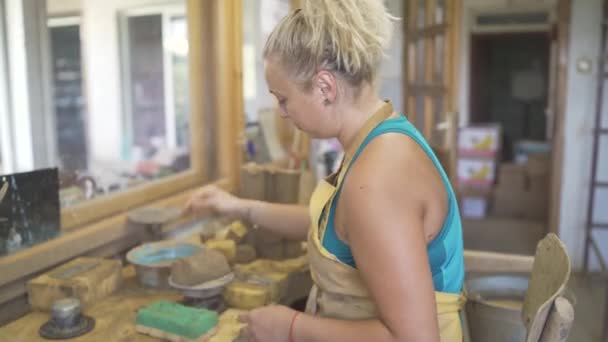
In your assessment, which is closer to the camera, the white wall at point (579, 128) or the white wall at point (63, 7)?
the white wall at point (63, 7)

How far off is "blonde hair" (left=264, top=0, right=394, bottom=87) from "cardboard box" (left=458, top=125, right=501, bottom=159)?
4329mm

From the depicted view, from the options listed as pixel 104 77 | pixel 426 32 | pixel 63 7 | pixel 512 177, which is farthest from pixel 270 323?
pixel 512 177

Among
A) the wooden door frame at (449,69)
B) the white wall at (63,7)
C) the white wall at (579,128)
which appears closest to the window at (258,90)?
the white wall at (63,7)

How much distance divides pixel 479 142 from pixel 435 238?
4.38 metres

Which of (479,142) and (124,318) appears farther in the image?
(479,142)

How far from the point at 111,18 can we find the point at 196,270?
4.24ft

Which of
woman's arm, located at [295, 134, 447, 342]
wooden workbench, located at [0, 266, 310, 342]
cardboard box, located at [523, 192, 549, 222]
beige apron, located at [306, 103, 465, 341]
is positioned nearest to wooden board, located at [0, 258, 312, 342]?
wooden workbench, located at [0, 266, 310, 342]

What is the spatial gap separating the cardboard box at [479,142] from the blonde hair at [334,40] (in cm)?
433

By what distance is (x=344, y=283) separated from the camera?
3.10 ft

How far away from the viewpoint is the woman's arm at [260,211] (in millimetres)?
1369

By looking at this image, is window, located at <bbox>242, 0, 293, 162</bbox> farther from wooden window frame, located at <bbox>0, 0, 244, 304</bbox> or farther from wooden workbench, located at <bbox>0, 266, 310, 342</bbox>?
wooden workbench, located at <bbox>0, 266, 310, 342</bbox>

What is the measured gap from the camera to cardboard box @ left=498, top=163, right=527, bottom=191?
4871mm

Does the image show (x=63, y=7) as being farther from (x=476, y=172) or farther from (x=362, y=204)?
(x=476, y=172)

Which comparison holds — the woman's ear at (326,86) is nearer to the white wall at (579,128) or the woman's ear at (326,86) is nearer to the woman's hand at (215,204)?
the woman's hand at (215,204)
